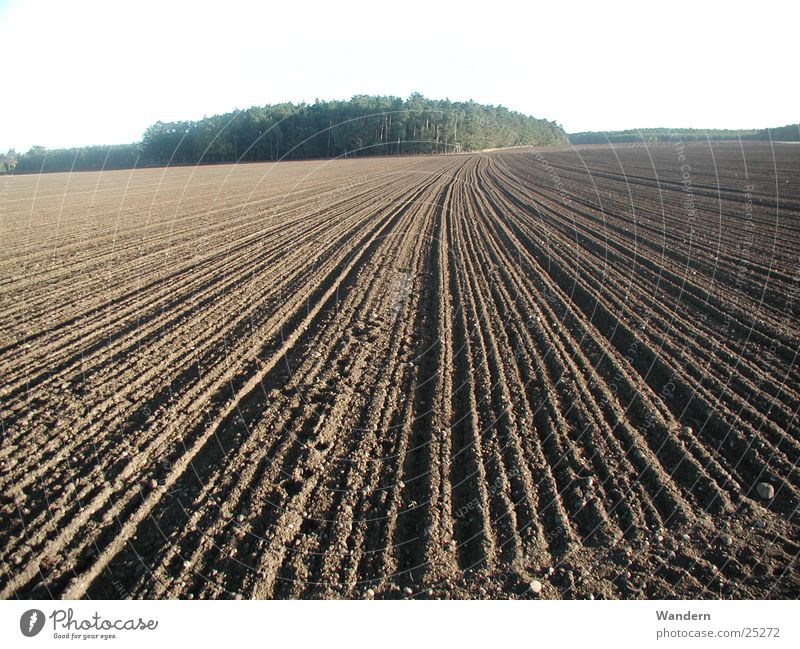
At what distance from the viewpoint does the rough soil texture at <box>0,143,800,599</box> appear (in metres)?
4.01

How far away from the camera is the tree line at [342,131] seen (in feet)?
97.3

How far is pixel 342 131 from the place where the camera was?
36.7 meters

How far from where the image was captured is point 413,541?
4.21 metres

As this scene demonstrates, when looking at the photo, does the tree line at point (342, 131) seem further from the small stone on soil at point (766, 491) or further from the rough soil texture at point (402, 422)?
the small stone on soil at point (766, 491)

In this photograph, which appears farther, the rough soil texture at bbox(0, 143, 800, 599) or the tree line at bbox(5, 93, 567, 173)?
the tree line at bbox(5, 93, 567, 173)
